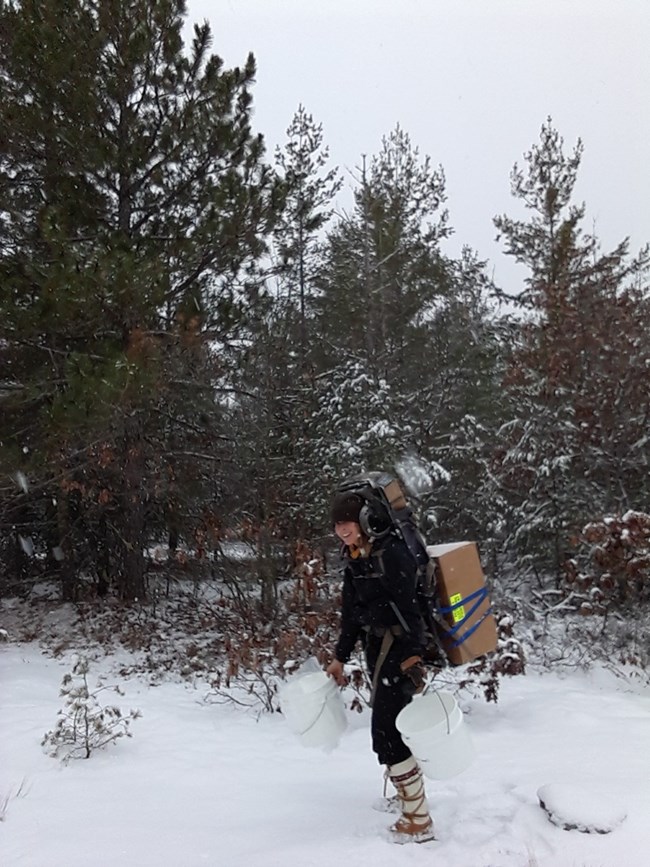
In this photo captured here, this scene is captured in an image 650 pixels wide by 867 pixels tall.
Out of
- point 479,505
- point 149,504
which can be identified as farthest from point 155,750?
point 479,505

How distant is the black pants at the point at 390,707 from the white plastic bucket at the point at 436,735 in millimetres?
107

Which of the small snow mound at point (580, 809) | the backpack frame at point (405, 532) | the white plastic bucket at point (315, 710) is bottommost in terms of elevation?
the small snow mound at point (580, 809)

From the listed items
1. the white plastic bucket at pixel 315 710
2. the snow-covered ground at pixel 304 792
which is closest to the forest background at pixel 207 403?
the snow-covered ground at pixel 304 792

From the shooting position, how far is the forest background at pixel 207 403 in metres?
8.69

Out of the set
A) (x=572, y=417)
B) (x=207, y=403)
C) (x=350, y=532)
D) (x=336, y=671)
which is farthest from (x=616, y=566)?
(x=207, y=403)

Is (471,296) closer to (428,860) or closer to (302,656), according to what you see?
(302,656)

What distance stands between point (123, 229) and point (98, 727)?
25.4ft

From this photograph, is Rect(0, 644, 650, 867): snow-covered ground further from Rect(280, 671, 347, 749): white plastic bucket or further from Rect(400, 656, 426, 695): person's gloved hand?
Rect(400, 656, 426, 695): person's gloved hand

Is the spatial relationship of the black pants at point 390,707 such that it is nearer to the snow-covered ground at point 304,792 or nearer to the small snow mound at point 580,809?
the snow-covered ground at point 304,792

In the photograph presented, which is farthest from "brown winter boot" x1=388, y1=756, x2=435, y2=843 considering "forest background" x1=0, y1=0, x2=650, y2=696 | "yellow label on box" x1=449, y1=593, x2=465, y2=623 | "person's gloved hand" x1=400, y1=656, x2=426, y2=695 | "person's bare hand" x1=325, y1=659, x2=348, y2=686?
"forest background" x1=0, y1=0, x2=650, y2=696

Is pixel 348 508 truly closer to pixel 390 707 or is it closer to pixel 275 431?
pixel 390 707

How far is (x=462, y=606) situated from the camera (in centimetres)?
337

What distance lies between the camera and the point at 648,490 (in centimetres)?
977

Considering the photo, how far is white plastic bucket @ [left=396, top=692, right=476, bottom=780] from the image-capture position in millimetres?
3066
